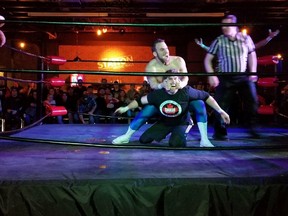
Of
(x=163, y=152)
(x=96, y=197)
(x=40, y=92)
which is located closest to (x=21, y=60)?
(x=40, y=92)

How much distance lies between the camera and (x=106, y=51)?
1091 centimetres

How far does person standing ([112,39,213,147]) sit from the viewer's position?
9.45ft

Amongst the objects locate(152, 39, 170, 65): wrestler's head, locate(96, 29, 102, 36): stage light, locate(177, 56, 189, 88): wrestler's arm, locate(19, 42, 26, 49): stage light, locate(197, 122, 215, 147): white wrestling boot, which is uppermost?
locate(96, 29, 102, 36): stage light

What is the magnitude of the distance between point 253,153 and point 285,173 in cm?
71

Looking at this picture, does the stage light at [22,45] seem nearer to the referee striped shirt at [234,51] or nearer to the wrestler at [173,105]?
the referee striped shirt at [234,51]

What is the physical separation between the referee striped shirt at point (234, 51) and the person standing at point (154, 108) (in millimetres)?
524

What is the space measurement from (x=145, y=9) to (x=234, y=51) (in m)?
4.98

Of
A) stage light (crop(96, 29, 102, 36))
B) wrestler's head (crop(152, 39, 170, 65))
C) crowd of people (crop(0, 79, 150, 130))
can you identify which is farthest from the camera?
stage light (crop(96, 29, 102, 36))

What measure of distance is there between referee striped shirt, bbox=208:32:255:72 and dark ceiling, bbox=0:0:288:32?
437 cm

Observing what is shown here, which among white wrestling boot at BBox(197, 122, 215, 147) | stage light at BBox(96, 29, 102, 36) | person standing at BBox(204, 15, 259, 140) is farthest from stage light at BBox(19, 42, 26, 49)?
white wrestling boot at BBox(197, 122, 215, 147)

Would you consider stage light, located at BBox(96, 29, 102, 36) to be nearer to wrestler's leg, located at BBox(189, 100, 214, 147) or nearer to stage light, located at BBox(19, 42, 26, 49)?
stage light, located at BBox(19, 42, 26, 49)

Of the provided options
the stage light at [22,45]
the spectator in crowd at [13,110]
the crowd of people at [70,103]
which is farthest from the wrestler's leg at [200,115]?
the stage light at [22,45]

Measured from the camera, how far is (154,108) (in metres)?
3.02

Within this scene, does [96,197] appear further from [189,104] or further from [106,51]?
[106,51]
